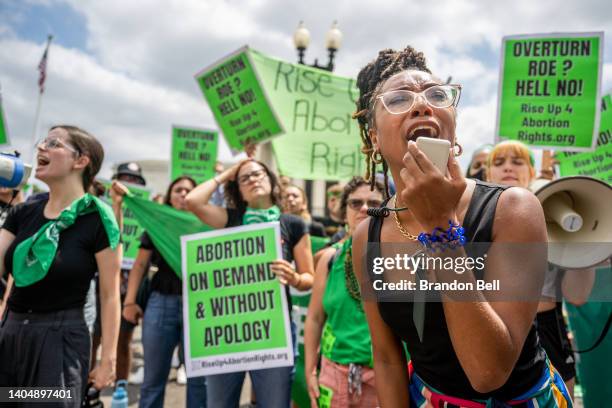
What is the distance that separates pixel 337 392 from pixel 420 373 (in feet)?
3.30

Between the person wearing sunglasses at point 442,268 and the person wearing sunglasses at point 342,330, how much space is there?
81cm

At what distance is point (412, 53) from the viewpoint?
1.52 metres

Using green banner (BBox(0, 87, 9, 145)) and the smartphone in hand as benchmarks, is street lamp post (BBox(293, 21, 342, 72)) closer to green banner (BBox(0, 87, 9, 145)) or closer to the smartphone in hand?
green banner (BBox(0, 87, 9, 145))

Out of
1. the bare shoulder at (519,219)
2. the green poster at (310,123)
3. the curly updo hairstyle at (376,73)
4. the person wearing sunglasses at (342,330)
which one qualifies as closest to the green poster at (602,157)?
the green poster at (310,123)

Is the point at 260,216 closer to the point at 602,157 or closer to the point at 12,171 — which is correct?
the point at 12,171

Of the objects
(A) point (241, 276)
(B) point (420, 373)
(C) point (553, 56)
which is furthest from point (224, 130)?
(B) point (420, 373)

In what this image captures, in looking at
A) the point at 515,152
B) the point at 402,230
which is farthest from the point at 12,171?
the point at 515,152

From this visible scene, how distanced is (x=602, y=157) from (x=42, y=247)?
175 inches

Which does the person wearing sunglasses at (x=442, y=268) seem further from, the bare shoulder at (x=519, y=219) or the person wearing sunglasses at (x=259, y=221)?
the person wearing sunglasses at (x=259, y=221)

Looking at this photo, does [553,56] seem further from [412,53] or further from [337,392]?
[337,392]

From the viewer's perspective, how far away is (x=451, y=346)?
1.18 m

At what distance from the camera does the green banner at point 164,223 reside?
3.65 m

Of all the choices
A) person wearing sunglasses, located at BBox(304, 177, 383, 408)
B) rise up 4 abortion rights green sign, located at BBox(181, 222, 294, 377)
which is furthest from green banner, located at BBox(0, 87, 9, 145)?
person wearing sunglasses, located at BBox(304, 177, 383, 408)

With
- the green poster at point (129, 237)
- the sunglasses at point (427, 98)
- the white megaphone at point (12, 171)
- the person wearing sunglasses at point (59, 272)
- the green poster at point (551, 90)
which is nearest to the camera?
the sunglasses at point (427, 98)
